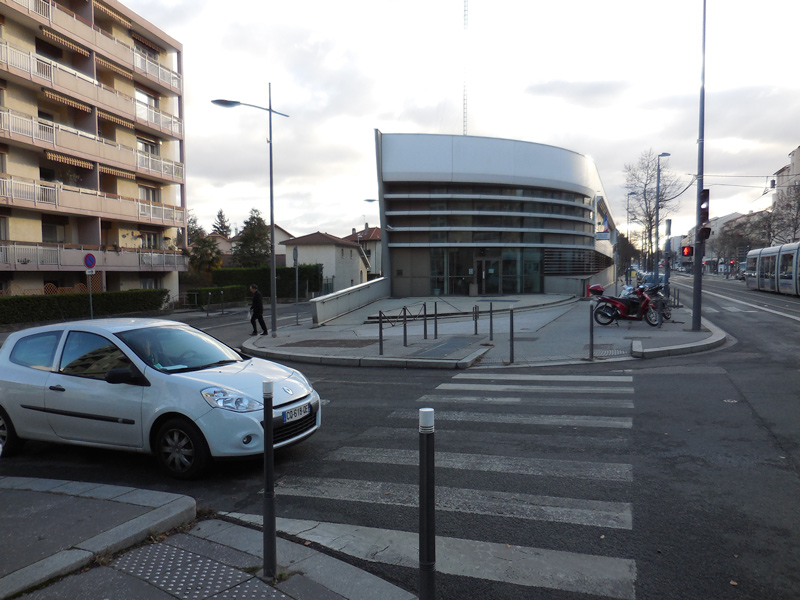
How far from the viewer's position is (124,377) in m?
5.39

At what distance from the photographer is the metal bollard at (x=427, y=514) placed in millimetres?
2623

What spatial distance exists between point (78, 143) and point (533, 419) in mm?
27725

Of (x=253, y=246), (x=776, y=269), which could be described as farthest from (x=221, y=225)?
(x=776, y=269)

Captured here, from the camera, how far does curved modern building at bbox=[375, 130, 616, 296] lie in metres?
36.6

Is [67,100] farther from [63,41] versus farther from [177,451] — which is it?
[177,451]

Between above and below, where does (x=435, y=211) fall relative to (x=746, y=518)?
above

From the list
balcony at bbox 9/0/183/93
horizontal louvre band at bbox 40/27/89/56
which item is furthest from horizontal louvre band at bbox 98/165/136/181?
balcony at bbox 9/0/183/93

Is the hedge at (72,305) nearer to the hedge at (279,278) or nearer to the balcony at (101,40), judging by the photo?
the balcony at (101,40)

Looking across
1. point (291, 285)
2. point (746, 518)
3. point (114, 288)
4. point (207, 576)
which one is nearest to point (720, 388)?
point (746, 518)

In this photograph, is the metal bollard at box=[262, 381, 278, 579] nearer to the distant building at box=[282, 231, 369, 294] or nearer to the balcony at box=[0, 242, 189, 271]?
the balcony at box=[0, 242, 189, 271]

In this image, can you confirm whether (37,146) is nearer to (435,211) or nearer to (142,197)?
(142,197)

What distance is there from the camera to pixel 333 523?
170 inches

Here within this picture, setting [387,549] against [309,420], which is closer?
[387,549]

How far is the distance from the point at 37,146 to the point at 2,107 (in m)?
2.04
